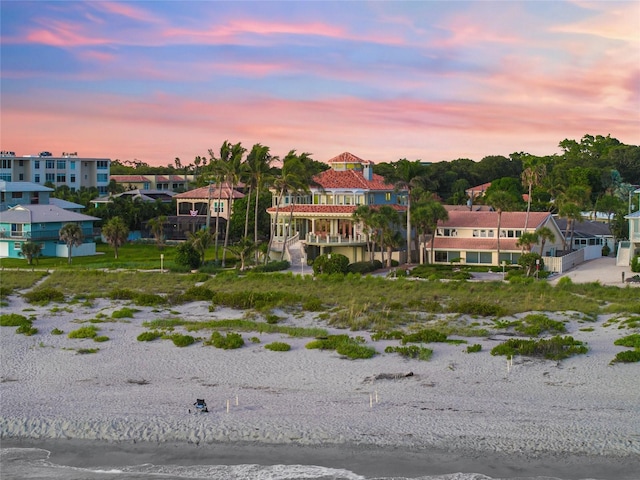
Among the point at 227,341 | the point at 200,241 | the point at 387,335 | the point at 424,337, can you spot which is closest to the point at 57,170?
the point at 200,241

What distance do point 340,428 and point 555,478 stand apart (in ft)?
21.0

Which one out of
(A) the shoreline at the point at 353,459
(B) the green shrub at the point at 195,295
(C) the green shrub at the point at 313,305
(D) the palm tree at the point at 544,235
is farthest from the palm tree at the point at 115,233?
(A) the shoreline at the point at 353,459

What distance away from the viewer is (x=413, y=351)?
3259 centimetres

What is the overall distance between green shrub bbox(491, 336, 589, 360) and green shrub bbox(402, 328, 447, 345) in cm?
272

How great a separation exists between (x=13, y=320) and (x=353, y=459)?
2390cm

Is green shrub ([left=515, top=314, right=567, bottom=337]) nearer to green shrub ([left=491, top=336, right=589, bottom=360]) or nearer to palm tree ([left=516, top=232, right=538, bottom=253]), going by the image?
green shrub ([left=491, top=336, right=589, bottom=360])

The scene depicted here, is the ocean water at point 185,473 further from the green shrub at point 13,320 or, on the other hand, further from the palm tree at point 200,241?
the palm tree at point 200,241

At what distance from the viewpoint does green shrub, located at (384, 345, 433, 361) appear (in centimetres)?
3209

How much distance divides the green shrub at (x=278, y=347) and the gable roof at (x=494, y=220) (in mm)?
35721

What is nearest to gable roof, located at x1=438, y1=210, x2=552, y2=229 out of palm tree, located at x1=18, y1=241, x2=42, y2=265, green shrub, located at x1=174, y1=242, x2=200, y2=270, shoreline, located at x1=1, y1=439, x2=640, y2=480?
green shrub, located at x1=174, y1=242, x2=200, y2=270

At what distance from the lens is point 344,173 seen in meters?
75.8

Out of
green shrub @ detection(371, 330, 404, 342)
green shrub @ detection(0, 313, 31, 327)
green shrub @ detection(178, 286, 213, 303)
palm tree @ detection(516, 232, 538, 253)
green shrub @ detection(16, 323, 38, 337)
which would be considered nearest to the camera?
green shrub @ detection(371, 330, 404, 342)

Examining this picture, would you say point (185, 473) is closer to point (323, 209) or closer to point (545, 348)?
point (545, 348)

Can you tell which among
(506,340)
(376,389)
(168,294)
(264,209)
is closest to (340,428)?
(376,389)
